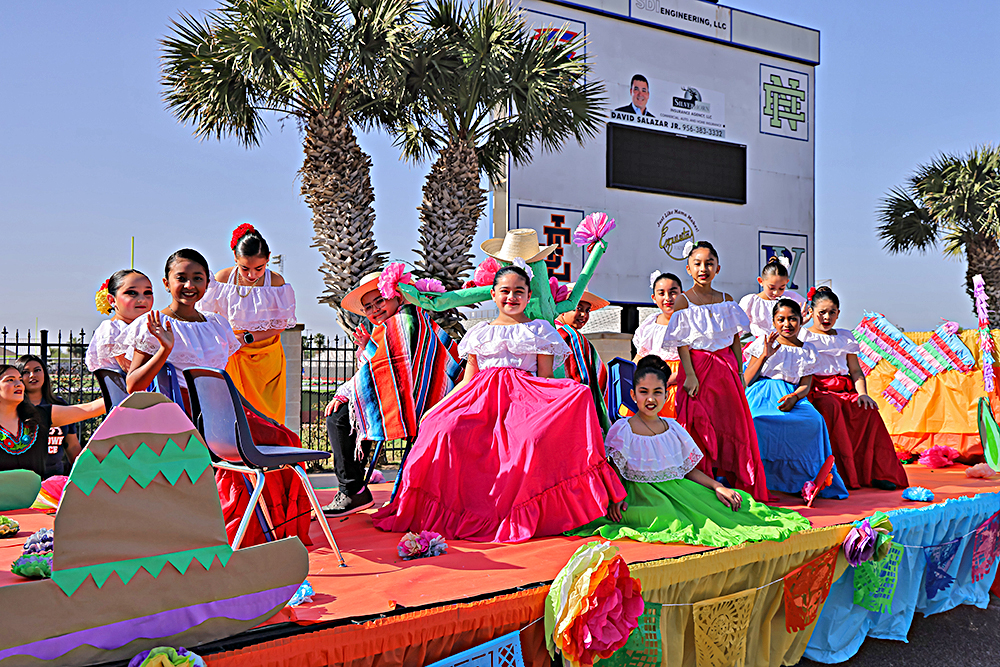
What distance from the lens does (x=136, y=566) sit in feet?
6.39

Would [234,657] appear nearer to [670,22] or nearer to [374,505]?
[374,505]

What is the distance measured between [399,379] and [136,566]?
237 centimetres

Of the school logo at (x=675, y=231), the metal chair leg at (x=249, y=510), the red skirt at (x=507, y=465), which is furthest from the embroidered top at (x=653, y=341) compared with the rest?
the school logo at (x=675, y=231)

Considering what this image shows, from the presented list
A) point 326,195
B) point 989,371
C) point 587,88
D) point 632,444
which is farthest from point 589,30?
point 632,444

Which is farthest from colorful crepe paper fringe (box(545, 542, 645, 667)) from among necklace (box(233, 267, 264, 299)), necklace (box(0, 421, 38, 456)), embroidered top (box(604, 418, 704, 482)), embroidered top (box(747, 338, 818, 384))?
necklace (box(0, 421, 38, 456))

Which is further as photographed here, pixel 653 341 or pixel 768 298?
pixel 768 298

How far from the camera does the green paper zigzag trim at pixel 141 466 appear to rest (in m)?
1.91

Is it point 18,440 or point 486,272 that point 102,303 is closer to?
point 18,440

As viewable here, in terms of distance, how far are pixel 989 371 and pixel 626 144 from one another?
670 cm

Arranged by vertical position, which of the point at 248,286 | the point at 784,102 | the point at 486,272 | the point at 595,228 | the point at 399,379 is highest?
Answer: the point at 784,102

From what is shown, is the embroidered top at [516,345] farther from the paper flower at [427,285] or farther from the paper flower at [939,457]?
the paper flower at [939,457]

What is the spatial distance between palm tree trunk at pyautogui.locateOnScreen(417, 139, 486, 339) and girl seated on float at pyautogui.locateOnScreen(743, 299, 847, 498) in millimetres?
4802

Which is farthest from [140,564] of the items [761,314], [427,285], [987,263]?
[987,263]

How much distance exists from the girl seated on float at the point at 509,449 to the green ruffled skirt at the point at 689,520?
105 millimetres
